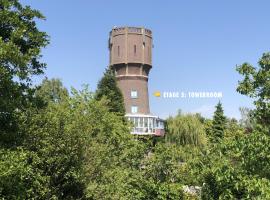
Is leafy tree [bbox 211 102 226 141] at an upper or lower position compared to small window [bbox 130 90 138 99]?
lower

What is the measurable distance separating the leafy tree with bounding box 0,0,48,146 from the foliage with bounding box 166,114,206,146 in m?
54.1

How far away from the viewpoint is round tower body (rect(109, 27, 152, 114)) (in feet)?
255

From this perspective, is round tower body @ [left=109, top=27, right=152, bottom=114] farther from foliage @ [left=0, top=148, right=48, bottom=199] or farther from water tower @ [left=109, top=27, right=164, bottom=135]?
foliage @ [left=0, top=148, right=48, bottom=199]

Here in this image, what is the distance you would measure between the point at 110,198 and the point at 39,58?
954 cm

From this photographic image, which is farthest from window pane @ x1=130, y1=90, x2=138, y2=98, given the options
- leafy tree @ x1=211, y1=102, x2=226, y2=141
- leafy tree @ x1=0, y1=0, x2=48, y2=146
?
leafy tree @ x1=0, y1=0, x2=48, y2=146

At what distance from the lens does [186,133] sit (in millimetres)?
67438

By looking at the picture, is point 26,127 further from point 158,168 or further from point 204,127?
point 204,127

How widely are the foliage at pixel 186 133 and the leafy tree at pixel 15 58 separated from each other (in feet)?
178

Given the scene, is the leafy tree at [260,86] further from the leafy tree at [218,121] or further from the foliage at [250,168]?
the leafy tree at [218,121]

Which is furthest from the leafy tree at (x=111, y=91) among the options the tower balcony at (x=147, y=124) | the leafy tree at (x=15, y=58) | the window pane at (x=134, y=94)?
the leafy tree at (x=15, y=58)

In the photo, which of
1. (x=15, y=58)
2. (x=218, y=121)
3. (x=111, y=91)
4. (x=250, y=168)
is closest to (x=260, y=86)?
(x=250, y=168)

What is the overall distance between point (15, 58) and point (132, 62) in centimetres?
6560

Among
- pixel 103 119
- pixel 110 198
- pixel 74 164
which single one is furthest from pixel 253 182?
pixel 103 119

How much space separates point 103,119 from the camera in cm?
3009
